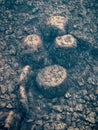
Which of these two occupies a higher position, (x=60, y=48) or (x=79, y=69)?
(x=60, y=48)

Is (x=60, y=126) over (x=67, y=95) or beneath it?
beneath

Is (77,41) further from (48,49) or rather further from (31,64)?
(31,64)

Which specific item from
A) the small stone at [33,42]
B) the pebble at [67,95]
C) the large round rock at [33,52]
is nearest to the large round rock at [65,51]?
the large round rock at [33,52]

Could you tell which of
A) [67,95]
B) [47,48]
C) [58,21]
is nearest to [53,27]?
[58,21]

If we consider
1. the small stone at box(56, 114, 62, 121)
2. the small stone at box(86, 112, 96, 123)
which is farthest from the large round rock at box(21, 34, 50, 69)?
the small stone at box(86, 112, 96, 123)

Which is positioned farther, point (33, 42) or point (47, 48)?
point (47, 48)

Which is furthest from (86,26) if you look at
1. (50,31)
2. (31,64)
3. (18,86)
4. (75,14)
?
(18,86)

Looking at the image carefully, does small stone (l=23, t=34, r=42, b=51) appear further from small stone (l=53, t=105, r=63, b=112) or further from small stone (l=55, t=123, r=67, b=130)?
small stone (l=55, t=123, r=67, b=130)

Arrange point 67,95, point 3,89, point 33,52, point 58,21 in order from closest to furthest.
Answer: point 3,89 → point 67,95 → point 33,52 → point 58,21

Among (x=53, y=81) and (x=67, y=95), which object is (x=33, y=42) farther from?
(x=67, y=95)
